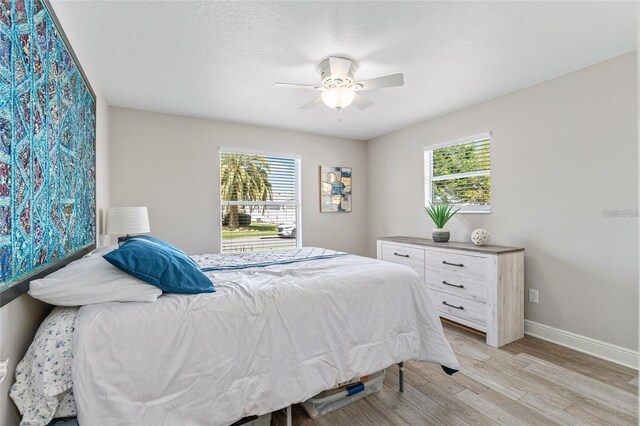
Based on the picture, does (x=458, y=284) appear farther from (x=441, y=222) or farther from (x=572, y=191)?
(x=572, y=191)

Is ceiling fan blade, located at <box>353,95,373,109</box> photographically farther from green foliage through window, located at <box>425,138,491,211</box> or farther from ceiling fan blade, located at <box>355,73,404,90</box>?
green foliage through window, located at <box>425,138,491,211</box>

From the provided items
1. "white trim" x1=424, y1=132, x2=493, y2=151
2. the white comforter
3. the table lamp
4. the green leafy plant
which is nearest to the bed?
the white comforter

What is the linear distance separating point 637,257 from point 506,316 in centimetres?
104

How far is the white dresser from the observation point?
8.62 feet

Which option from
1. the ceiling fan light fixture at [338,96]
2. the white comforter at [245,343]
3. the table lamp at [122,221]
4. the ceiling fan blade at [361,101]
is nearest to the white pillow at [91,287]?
the white comforter at [245,343]

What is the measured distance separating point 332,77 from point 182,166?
2234 mm

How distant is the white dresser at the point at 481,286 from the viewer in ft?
8.62

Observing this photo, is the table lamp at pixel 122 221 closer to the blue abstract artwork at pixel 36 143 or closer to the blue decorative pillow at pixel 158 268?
the blue abstract artwork at pixel 36 143

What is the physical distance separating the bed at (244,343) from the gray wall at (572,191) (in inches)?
62.2

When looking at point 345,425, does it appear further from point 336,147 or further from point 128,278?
point 336,147

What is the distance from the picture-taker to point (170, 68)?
2.42m

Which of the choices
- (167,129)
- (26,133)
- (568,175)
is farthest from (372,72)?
(167,129)

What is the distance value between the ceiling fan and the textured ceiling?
0.08 m

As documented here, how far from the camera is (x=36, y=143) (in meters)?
1.18
